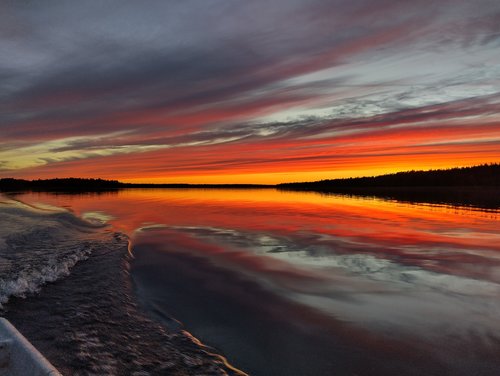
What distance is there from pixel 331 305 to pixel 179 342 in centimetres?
300

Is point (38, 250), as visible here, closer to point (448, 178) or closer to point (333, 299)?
point (333, 299)

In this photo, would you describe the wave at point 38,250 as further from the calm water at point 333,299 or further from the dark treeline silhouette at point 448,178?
the dark treeline silhouette at point 448,178

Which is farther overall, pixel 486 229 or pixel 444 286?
pixel 486 229

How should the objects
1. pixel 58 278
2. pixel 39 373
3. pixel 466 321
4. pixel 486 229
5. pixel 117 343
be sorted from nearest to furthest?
pixel 39 373 < pixel 117 343 < pixel 466 321 < pixel 58 278 < pixel 486 229

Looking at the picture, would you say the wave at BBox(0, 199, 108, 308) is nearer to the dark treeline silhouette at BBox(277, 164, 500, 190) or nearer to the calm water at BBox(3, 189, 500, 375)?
the calm water at BBox(3, 189, 500, 375)

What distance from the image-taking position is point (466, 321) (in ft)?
19.2

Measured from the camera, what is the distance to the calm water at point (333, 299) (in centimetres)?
480

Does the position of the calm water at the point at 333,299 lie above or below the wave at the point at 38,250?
below

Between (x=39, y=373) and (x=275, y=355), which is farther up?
(x=39, y=373)

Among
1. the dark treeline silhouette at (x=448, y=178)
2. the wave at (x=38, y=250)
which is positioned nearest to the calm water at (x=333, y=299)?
the wave at (x=38, y=250)

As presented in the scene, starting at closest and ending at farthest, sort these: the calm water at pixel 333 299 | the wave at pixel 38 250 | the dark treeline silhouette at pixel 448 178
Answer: the calm water at pixel 333 299
the wave at pixel 38 250
the dark treeline silhouette at pixel 448 178

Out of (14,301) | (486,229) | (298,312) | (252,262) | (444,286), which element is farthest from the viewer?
(486,229)

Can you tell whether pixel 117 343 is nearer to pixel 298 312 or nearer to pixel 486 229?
pixel 298 312

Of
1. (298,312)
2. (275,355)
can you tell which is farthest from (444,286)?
(275,355)
